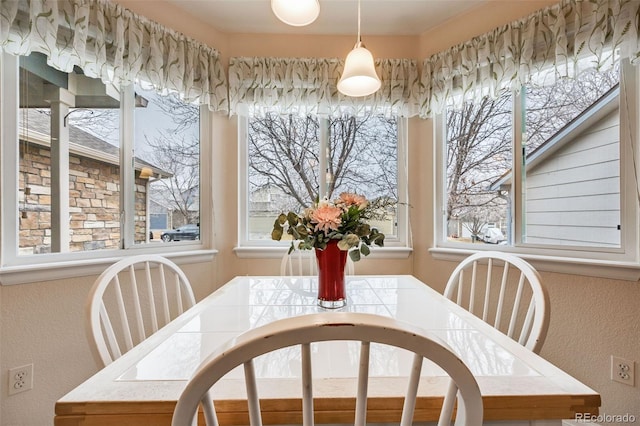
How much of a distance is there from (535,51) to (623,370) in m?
1.72

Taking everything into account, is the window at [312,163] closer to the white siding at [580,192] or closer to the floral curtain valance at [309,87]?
the floral curtain valance at [309,87]

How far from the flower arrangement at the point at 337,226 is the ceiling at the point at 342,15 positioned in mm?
1585

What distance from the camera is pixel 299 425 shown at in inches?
23.5

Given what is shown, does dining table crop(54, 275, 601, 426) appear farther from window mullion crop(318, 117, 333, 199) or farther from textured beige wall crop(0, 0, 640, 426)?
window mullion crop(318, 117, 333, 199)

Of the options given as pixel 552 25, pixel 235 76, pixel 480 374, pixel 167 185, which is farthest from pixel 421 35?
pixel 480 374

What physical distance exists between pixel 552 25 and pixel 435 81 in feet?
2.24

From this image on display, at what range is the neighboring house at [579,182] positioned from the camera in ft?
5.28

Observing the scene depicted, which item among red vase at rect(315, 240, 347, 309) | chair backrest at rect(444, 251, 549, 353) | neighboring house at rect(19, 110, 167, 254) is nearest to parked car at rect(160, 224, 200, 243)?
neighboring house at rect(19, 110, 167, 254)

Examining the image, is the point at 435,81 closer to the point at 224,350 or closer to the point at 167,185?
the point at 167,185

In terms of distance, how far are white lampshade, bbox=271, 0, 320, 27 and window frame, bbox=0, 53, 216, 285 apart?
4.27ft

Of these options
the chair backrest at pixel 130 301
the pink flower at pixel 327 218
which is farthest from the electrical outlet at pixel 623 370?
the chair backrest at pixel 130 301

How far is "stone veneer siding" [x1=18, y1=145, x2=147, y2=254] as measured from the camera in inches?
→ 60.5

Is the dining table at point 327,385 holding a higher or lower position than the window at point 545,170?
lower

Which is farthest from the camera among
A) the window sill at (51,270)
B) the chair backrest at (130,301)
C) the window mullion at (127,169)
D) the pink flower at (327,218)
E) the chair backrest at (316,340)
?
the window mullion at (127,169)
